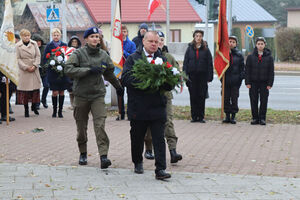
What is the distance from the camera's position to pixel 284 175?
287 inches

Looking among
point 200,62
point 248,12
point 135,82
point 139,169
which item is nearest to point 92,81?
point 135,82

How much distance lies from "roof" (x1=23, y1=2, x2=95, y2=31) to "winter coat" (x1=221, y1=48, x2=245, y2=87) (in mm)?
41628

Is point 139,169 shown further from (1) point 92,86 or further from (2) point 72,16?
(2) point 72,16

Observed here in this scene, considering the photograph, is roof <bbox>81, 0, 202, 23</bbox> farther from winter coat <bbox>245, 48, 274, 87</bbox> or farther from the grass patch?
winter coat <bbox>245, 48, 274, 87</bbox>

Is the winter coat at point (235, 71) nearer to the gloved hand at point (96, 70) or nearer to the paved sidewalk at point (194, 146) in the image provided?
the paved sidewalk at point (194, 146)

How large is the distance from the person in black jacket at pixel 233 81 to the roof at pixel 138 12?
145 ft

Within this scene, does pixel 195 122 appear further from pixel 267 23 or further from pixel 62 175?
pixel 267 23

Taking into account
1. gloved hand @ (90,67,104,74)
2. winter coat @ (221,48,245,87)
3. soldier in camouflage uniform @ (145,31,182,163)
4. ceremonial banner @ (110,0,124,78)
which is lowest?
soldier in camouflage uniform @ (145,31,182,163)

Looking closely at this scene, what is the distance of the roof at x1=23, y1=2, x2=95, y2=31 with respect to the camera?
5338 centimetres

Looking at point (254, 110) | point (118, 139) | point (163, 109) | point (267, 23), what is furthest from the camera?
point (267, 23)

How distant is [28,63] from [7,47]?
130cm

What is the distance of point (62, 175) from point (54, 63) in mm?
5677

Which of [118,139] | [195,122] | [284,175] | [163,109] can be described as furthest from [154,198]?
[195,122]

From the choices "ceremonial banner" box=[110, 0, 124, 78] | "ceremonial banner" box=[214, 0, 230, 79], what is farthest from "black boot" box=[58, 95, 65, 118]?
"ceremonial banner" box=[214, 0, 230, 79]
